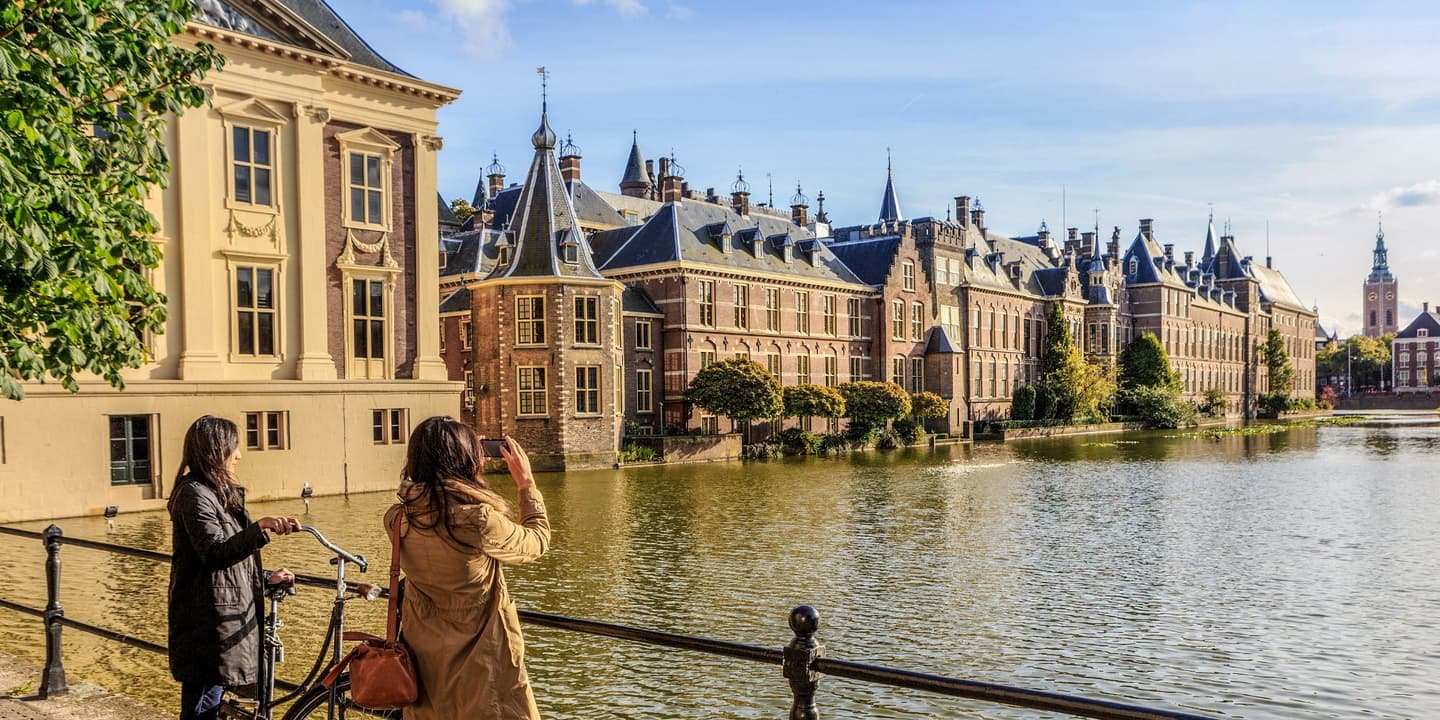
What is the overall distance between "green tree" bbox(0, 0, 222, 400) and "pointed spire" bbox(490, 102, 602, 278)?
95.0ft

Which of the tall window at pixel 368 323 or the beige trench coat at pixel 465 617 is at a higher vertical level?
the tall window at pixel 368 323

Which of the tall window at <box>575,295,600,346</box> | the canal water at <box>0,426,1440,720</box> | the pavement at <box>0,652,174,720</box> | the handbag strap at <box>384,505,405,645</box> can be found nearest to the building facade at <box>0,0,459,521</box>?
the canal water at <box>0,426,1440,720</box>

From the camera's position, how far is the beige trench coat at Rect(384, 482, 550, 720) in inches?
169

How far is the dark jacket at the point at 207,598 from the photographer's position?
5305 mm

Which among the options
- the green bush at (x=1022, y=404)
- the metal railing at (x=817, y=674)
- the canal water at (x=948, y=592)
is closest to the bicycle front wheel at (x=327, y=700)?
the metal railing at (x=817, y=674)

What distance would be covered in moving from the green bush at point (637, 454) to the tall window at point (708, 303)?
8.53 m

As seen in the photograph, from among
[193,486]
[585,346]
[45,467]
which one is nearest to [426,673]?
[193,486]

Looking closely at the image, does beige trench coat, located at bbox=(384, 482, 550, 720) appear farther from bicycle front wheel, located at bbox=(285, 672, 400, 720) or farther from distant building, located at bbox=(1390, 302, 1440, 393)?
distant building, located at bbox=(1390, 302, 1440, 393)

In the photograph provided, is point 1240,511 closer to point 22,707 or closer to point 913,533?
point 913,533

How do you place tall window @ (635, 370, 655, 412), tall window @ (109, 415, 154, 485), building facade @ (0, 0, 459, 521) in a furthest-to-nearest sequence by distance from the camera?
tall window @ (635, 370, 655, 412) < tall window @ (109, 415, 154, 485) < building facade @ (0, 0, 459, 521)

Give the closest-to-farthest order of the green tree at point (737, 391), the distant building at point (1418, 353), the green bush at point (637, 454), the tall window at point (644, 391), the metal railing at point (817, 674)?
1. the metal railing at point (817, 674)
2. the green bush at point (637, 454)
3. the green tree at point (737, 391)
4. the tall window at point (644, 391)
5. the distant building at point (1418, 353)

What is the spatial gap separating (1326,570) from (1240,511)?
26.9 ft

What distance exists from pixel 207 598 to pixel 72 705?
2993 mm

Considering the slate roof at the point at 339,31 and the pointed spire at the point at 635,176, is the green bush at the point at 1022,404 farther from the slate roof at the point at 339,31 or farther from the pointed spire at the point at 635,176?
the slate roof at the point at 339,31
